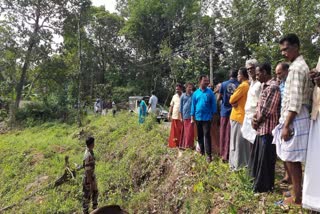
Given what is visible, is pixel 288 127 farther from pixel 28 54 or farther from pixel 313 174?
pixel 28 54

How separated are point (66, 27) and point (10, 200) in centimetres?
1585

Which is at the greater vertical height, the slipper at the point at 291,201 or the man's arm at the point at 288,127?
the man's arm at the point at 288,127

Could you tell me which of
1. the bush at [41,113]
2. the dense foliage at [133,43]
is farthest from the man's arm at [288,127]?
the bush at [41,113]

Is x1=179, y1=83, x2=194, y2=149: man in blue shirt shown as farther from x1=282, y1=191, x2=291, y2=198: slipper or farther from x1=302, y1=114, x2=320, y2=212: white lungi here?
x1=302, y1=114, x2=320, y2=212: white lungi

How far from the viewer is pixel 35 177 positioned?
38.1 ft

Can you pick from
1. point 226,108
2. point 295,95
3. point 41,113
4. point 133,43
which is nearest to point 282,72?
point 295,95

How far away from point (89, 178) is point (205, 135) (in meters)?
2.72

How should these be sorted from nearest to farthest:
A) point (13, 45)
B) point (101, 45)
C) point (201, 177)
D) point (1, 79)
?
point (201, 177) → point (13, 45) → point (1, 79) → point (101, 45)

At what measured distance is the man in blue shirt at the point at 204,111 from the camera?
6.16 meters

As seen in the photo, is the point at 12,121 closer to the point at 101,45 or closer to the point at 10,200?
the point at 10,200

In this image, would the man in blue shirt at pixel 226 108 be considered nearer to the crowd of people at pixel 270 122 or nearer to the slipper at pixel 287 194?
the crowd of people at pixel 270 122

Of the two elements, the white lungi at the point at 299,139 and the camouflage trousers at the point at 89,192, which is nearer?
the white lungi at the point at 299,139

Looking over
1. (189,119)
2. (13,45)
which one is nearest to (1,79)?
(13,45)

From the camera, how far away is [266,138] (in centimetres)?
410
